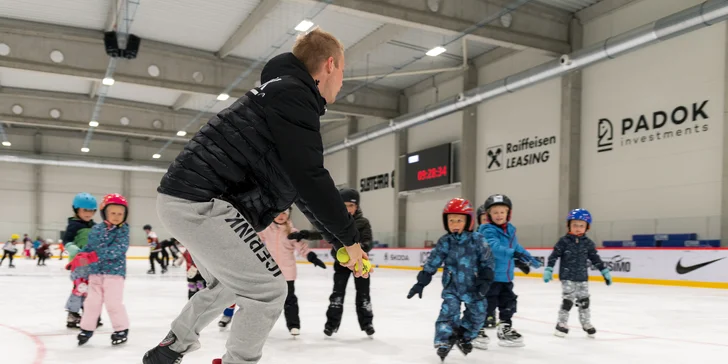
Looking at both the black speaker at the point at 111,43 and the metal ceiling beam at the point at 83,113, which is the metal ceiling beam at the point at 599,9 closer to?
the black speaker at the point at 111,43

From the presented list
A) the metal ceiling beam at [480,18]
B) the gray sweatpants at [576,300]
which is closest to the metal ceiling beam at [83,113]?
the metal ceiling beam at [480,18]

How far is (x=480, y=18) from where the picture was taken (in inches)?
557

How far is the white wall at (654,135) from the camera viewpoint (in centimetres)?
1262

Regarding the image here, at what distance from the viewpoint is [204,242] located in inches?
76.7

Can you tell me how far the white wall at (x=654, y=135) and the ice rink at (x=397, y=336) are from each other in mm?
5505

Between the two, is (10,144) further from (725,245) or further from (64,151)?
(725,245)

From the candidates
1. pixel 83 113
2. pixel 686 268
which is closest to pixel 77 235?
pixel 686 268

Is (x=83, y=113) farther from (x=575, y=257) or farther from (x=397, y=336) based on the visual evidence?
(x=575, y=257)

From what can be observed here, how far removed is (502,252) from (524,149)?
45.8 feet

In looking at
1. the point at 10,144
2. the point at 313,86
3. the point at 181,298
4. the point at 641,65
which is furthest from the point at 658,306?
the point at 10,144

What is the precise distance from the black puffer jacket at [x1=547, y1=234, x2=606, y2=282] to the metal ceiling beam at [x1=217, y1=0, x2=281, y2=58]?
1032 centimetres

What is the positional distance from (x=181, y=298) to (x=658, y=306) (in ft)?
21.1

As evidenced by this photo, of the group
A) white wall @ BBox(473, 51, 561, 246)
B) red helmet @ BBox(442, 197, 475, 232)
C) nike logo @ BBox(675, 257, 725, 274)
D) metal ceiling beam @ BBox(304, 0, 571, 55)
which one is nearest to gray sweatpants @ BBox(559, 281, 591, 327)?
red helmet @ BBox(442, 197, 475, 232)

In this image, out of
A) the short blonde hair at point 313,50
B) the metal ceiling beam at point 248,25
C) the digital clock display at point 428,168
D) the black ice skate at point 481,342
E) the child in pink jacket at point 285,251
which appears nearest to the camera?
the short blonde hair at point 313,50
